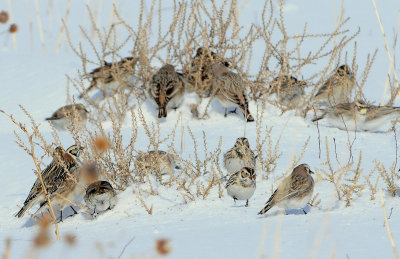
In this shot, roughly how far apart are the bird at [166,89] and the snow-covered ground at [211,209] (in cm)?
26

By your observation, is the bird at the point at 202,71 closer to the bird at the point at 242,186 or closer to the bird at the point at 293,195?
the bird at the point at 242,186

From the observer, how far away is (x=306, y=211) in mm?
6000

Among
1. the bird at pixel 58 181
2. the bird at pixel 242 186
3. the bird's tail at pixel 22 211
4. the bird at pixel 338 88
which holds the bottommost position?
the bird's tail at pixel 22 211

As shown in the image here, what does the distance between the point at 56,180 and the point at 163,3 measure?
459 inches

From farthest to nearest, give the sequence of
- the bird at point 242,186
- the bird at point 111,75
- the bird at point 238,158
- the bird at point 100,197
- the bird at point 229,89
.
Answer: the bird at point 111,75 < the bird at point 229,89 < the bird at point 238,158 < the bird at point 100,197 < the bird at point 242,186

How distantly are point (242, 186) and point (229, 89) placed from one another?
3165 millimetres

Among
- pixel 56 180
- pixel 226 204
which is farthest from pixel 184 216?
pixel 56 180

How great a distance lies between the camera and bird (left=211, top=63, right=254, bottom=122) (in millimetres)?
8977

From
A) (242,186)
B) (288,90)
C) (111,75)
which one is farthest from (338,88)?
(242,186)

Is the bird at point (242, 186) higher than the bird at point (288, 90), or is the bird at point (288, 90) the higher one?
the bird at point (288, 90)

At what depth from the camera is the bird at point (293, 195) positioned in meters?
5.60

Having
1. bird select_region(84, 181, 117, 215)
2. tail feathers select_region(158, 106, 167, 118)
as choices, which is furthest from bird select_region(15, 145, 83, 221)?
tail feathers select_region(158, 106, 167, 118)

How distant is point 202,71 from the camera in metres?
9.68

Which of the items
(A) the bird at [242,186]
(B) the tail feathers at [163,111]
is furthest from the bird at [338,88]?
(A) the bird at [242,186]
